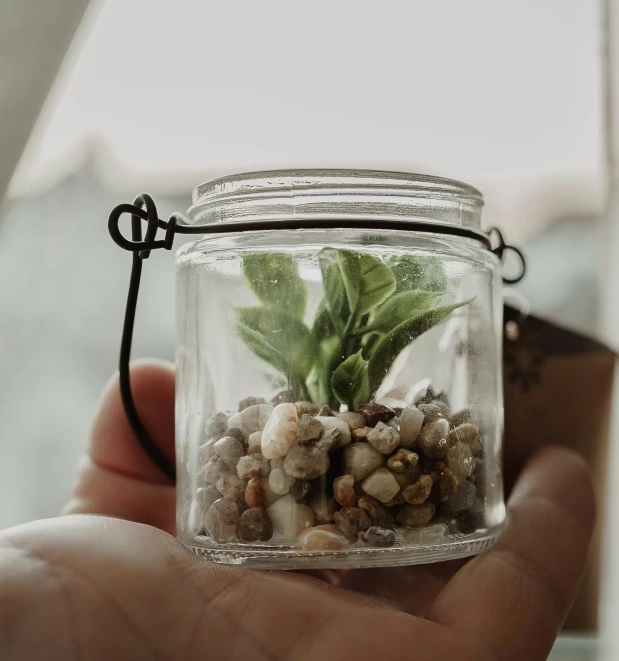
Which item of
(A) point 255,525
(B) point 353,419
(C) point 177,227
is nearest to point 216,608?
(A) point 255,525

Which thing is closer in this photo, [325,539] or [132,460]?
[325,539]

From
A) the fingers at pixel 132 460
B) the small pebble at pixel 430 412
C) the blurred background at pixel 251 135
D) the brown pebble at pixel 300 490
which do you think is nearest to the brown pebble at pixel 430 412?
the small pebble at pixel 430 412

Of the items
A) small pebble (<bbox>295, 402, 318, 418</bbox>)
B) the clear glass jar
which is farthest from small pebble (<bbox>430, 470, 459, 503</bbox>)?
small pebble (<bbox>295, 402, 318, 418</bbox>)

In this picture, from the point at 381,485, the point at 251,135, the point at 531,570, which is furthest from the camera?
the point at 251,135

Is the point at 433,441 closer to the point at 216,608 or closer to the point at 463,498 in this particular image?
the point at 463,498

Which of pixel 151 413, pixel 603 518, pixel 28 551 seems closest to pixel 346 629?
pixel 28 551

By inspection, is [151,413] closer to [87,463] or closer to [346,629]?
[87,463]

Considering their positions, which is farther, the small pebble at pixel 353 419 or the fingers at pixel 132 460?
the fingers at pixel 132 460

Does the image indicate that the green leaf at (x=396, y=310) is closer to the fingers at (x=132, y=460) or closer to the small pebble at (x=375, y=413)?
the small pebble at (x=375, y=413)
